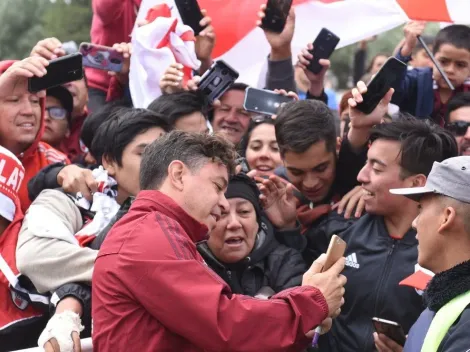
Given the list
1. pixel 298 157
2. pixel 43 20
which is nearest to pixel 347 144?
pixel 298 157

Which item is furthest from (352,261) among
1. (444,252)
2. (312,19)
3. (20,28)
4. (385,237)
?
(20,28)

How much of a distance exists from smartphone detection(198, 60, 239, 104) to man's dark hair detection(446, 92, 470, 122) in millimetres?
1321

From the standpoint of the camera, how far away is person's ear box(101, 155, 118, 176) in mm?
5102

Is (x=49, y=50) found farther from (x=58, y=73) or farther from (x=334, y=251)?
(x=334, y=251)

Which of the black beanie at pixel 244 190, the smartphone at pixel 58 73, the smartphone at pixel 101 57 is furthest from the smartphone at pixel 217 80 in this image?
the black beanie at pixel 244 190

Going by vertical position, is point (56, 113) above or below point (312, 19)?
below

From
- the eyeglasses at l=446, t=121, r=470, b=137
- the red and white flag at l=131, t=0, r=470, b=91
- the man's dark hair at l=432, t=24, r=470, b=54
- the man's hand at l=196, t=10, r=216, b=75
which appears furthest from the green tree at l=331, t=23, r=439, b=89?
the eyeglasses at l=446, t=121, r=470, b=137

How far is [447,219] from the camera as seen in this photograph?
11.4 feet

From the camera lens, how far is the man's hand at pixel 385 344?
13.2ft

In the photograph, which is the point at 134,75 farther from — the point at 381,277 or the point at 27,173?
the point at 381,277

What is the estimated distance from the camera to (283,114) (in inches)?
204

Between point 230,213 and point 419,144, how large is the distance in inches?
40.3

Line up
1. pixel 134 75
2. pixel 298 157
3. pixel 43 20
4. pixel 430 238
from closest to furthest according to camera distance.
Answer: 1. pixel 430 238
2. pixel 298 157
3. pixel 134 75
4. pixel 43 20

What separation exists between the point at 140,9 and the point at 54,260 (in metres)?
2.42
